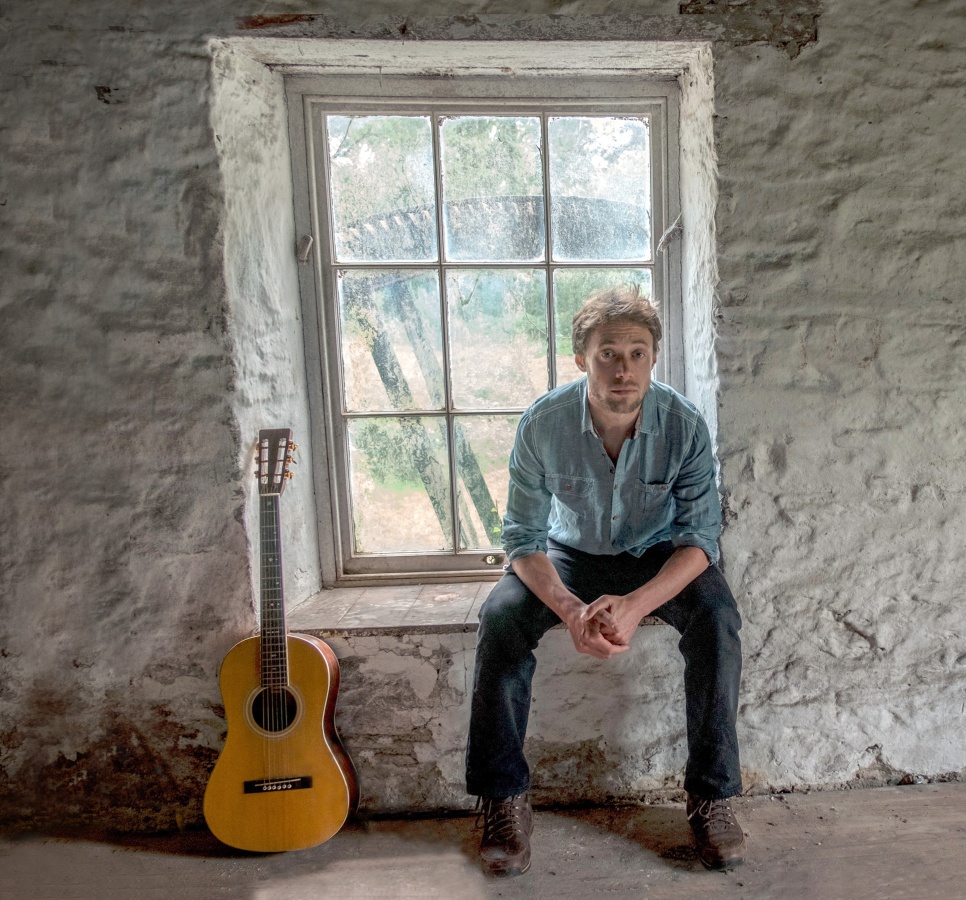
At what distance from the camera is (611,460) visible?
5.98 feet

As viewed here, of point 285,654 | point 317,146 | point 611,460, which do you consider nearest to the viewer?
point 285,654

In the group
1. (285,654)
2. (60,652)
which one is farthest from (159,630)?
(285,654)

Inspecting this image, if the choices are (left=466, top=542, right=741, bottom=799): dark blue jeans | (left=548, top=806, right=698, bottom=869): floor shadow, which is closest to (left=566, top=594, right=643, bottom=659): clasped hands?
(left=466, top=542, right=741, bottom=799): dark blue jeans

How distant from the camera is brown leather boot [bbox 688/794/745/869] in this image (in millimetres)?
1618

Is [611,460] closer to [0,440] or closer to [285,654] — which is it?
[285,654]

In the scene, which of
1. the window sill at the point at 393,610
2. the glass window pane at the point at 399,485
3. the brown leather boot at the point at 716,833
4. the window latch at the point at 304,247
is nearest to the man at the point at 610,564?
the brown leather boot at the point at 716,833

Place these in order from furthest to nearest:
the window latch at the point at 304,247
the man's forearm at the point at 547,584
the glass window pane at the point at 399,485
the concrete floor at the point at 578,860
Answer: the glass window pane at the point at 399,485, the window latch at the point at 304,247, the man's forearm at the point at 547,584, the concrete floor at the point at 578,860

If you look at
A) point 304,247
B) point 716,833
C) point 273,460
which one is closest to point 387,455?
point 273,460

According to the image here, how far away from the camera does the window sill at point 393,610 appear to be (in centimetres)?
184

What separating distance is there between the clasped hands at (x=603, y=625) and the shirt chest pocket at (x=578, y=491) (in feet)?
0.87

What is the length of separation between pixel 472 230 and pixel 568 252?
0.30 meters

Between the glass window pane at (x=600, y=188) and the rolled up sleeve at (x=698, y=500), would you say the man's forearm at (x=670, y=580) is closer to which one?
the rolled up sleeve at (x=698, y=500)

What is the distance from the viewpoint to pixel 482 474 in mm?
2197

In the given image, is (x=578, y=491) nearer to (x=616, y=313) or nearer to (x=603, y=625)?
(x=603, y=625)
